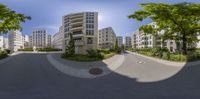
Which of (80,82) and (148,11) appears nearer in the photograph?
(80,82)

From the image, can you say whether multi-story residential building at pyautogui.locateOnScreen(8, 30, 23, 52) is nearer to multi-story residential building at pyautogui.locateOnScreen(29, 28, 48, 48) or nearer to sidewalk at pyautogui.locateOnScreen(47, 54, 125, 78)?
multi-story residential building at pyautogui.locateOnScreen(29, 28, 48, 48)

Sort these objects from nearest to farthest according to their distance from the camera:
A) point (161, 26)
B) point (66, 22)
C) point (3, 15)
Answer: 1. point (3, 15)
2. point (161, 26)
3. point (66, 22)

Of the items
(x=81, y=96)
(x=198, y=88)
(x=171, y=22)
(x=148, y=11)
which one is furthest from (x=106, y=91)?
(x=171, y=22)

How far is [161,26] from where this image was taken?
29.7 metres

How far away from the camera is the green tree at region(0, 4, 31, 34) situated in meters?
22.6

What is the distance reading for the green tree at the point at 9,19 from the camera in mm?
22581

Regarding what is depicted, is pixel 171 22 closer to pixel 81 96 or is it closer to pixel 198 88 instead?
pixel 198 88

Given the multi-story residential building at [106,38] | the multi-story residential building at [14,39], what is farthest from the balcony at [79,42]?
the multi-story residential building at [14,39]

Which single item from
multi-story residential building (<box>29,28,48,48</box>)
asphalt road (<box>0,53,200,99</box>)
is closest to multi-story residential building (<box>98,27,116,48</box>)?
multi-story residential building (<box>29,28,48,48</box>)

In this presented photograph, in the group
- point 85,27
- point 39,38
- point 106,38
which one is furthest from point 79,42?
point 39,38

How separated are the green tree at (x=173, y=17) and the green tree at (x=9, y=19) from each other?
13117 mm

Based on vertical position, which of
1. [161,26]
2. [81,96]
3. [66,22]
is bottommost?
[81,96]

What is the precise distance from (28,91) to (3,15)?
1589 cm

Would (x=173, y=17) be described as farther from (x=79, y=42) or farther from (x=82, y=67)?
(x=79, y=42)
